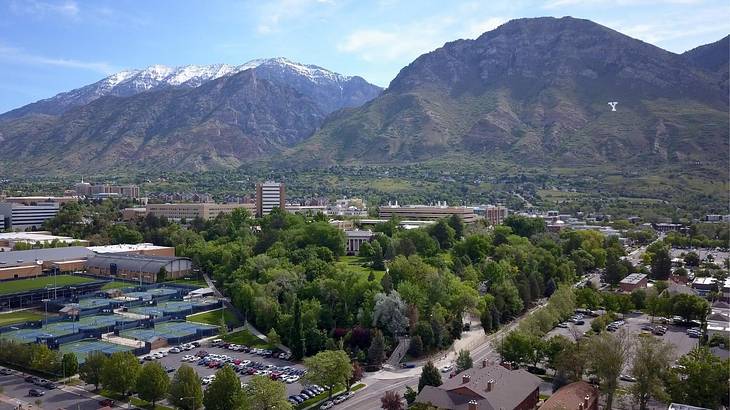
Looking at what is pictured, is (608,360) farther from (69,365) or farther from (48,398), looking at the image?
(69,365)

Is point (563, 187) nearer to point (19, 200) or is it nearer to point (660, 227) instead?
point (660, 227)

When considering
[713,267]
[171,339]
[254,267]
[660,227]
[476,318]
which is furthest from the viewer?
[660,227]

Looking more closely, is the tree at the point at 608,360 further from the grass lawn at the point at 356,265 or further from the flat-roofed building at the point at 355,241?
the flat-roofed building at the point at 355,241

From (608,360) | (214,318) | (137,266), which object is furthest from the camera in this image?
(137,266)

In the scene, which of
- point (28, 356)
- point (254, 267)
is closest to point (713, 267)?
point (254, 267)

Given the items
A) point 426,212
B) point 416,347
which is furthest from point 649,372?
point 426,212

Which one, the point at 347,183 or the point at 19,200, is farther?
the point at 347,183
